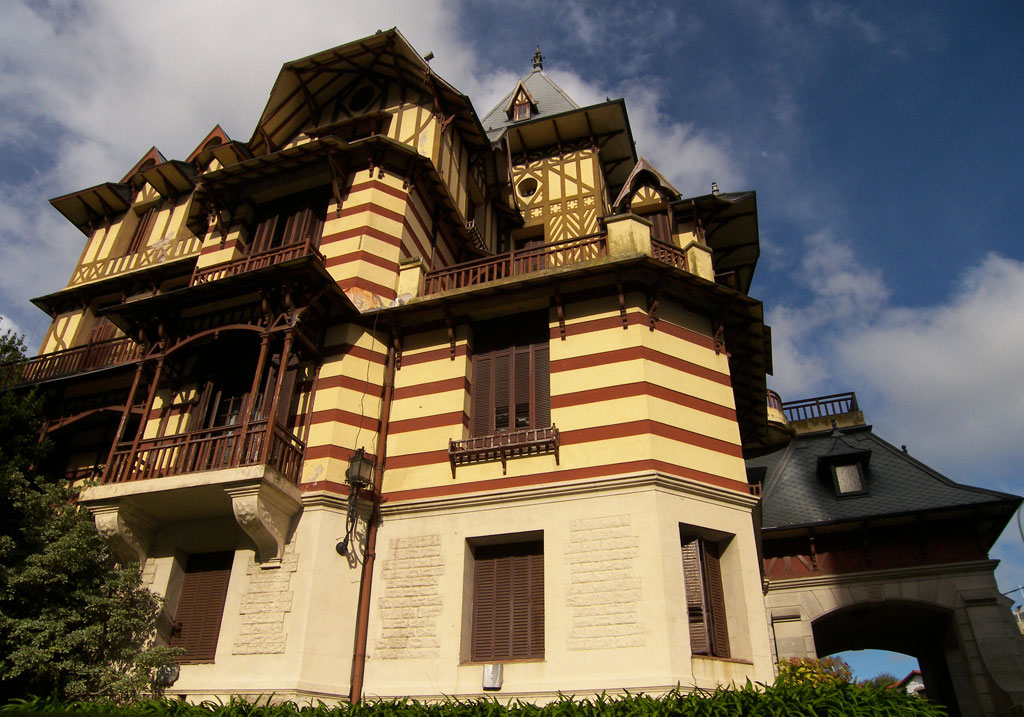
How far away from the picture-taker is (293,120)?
19766 millimetres

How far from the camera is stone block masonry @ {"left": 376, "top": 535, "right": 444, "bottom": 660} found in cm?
1146

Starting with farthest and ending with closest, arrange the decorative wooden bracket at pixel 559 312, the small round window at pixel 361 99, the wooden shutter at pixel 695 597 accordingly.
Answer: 1. the small round window at pixel 361 99
2. the decorative wooden bracket at pixel 559 312
3. the wooden shutter at pixel 695 597

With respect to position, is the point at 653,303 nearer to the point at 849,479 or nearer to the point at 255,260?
the point at 255,260

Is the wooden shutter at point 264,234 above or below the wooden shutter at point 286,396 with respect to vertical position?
above

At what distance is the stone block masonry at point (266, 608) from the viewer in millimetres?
11250

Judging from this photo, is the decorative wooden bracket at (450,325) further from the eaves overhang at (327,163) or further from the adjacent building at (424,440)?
the eaves overhang at (327,163)

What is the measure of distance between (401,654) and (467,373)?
201 inches

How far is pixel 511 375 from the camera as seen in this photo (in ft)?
45.3

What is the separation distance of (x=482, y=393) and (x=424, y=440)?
4.71ft

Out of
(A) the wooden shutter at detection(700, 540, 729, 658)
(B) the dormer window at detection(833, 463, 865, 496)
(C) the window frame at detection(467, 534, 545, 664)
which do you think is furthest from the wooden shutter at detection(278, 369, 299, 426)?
(B) the dormer window at detection(833, 463, 865, 496)

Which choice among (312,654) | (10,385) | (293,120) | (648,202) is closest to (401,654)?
(312,654)

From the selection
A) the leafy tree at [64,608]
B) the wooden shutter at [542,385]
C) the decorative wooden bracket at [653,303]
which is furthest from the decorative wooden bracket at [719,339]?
the leafy tree at [64,608]

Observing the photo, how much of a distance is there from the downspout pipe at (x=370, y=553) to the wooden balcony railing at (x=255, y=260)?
2.51m

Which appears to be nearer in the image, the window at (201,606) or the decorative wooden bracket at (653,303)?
the window at (201,606)
